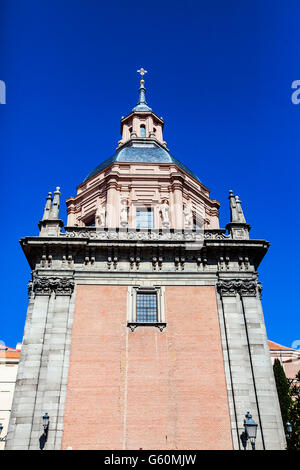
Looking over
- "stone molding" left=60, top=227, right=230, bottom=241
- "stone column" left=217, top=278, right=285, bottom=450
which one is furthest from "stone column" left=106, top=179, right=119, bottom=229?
"stone column" left=217, top=278, right=285, bottom=450

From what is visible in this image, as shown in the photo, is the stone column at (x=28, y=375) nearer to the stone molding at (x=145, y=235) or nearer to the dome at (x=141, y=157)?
the stone molding at (x=145, y=235)

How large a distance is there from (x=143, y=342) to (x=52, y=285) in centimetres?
462

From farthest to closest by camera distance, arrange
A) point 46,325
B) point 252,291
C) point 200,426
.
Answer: point 252,291 → point 46,325 → point 200,426

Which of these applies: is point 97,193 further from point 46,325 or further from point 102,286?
point 46,325

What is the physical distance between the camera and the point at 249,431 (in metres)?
14.5

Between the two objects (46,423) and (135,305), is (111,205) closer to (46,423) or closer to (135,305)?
(135,305)

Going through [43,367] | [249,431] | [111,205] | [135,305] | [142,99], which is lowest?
[249,431]

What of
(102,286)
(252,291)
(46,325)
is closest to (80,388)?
(46,325)

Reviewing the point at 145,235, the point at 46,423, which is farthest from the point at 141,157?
the point at 46,423

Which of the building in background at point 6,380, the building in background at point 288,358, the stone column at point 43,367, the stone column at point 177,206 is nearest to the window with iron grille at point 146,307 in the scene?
the stone column at point 43,367

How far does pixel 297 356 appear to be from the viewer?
4281cm

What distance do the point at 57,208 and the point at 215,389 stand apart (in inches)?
433

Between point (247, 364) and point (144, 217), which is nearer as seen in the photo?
point (247, 364)

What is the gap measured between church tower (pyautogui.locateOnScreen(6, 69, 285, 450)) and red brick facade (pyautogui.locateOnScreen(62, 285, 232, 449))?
0.13 feet
